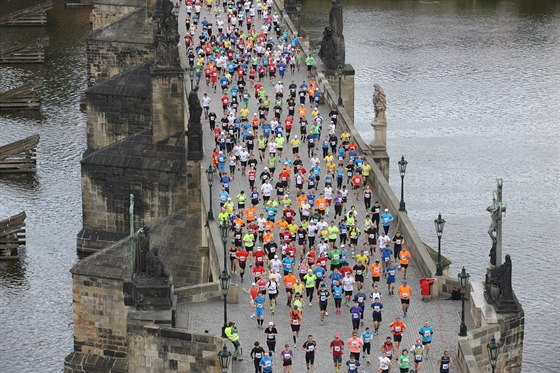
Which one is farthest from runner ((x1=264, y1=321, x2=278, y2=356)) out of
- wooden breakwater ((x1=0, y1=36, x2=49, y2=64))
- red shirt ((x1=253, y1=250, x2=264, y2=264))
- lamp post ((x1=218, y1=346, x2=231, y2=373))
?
wooden breakwater ((x1=0, y1=36, x2=49, y2=64))

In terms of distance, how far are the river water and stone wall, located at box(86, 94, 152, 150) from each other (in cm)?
450

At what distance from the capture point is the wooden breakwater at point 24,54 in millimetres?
159875

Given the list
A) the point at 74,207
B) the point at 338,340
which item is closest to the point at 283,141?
the point at 74,207

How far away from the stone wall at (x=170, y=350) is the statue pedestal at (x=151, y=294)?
1164mm

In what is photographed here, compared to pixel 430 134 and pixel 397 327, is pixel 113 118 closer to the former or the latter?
pixel 430 134

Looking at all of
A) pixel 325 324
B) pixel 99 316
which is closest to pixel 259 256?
Result: pixel 325 324

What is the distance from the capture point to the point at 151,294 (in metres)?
75.0

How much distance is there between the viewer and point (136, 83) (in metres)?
116

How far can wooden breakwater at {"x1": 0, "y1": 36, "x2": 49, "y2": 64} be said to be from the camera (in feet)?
525

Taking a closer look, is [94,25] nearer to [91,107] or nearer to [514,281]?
[91,107]

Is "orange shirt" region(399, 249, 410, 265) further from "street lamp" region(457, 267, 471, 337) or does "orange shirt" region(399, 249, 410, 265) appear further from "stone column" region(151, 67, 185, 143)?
"stone column" region(151, 67, 185, 143)

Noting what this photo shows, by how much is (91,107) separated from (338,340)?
4945cm

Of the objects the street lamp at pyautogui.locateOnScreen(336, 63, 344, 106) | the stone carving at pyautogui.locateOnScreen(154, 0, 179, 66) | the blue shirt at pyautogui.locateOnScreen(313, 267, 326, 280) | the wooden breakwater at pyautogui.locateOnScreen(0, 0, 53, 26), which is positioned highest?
the stone carving at pyautogui.locateOnScreen(154, 0, 179, 66)

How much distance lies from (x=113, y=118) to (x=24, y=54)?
44.9 m
